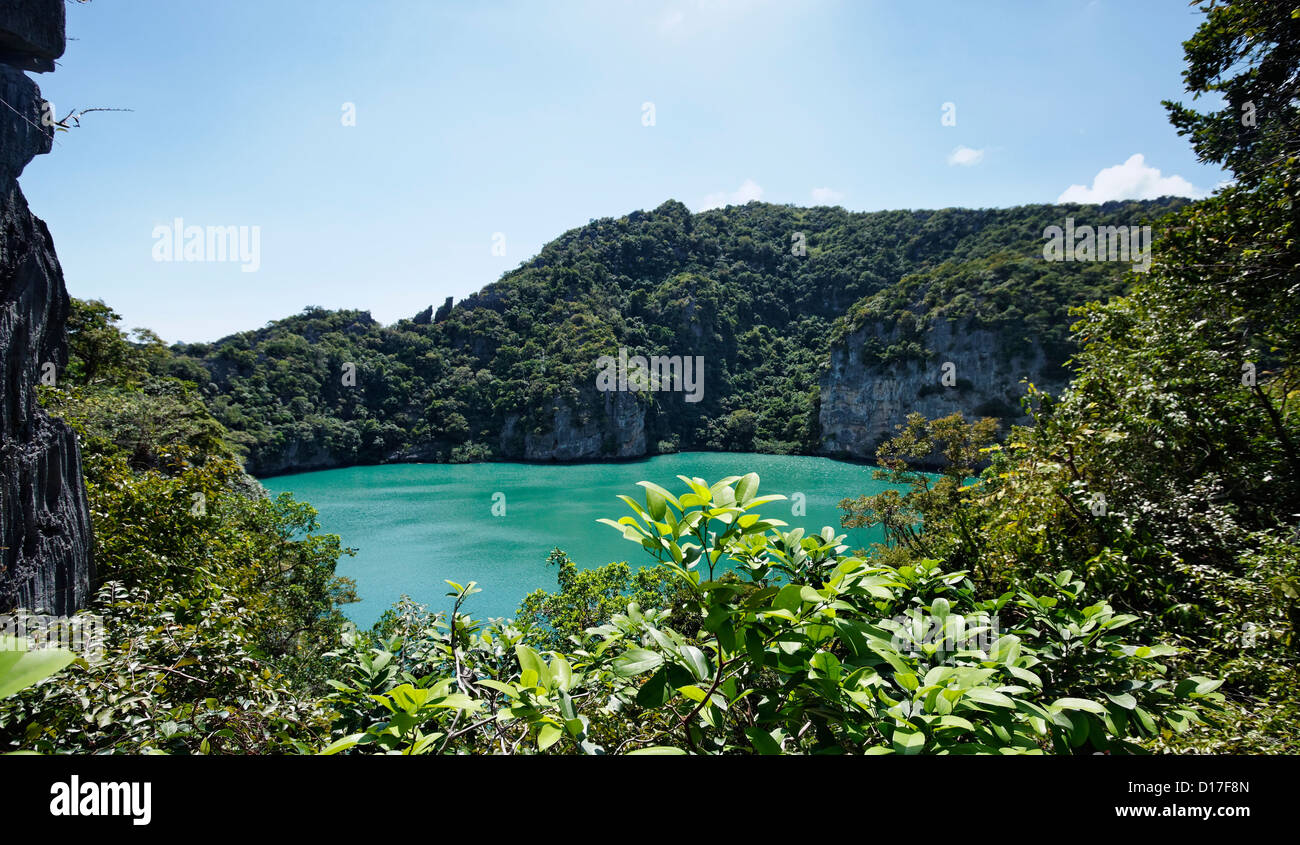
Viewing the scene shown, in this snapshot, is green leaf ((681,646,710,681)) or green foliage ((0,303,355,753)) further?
green foliage ((0,303,355,753))

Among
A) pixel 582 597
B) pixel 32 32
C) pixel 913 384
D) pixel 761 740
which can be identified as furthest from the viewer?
pixel 913 384

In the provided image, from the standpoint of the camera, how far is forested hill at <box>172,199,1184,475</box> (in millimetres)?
45031

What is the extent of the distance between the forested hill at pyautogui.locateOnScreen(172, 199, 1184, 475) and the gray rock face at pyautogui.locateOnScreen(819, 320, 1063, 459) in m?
0.16

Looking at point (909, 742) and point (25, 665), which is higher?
point (25, 665)

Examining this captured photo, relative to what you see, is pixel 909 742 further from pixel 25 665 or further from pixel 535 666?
pixel 25 665


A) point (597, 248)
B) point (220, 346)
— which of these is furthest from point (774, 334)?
point (220, 346)

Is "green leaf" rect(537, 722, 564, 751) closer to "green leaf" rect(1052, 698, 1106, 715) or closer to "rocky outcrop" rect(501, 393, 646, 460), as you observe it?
"green leaf" rect(1052, 698, 1106, 715)

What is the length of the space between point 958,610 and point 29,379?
16.5 ft

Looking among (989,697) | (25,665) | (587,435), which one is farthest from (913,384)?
(25,665)

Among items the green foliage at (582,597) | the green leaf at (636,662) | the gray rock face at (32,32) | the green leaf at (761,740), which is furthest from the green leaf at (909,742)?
the green foliage at (582,597)

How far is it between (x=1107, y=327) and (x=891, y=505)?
11.1m

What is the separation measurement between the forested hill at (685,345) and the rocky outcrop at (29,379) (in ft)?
151

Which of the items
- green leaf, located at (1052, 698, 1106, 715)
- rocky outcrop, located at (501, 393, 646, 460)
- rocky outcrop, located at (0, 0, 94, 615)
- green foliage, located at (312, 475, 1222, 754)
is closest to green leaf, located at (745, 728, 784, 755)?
green foliage, located at (312, 475, 1222, 754)

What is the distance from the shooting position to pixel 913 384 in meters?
48.3
